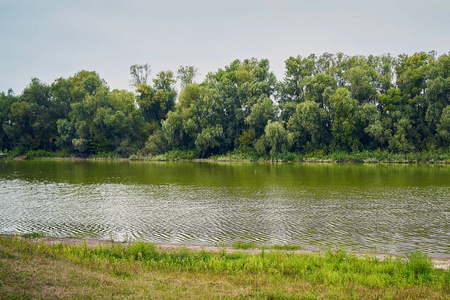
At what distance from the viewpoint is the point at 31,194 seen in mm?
27859

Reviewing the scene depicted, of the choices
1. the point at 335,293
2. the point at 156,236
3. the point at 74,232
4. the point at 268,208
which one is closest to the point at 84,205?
the point at 74,232

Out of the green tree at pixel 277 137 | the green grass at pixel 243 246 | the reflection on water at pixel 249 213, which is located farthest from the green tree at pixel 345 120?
the green grass at pixel 243 246

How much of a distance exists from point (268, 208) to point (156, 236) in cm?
869

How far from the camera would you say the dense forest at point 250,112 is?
226 ft

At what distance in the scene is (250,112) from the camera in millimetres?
82750

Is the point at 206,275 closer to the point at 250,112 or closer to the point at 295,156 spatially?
the point at 295,156

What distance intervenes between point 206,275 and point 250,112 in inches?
2949

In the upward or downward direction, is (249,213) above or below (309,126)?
below

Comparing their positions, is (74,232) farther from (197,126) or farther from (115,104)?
(115,104)

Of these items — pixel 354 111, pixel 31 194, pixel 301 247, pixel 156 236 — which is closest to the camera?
pixel 301 247

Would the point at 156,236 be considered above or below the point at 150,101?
below

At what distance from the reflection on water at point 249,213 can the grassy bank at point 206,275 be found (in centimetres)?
381

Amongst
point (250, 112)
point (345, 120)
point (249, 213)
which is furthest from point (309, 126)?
point (249, 213)

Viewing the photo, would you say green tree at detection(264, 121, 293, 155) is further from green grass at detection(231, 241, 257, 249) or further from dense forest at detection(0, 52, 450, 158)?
green grass at detection(231, 241, 257, 249)
